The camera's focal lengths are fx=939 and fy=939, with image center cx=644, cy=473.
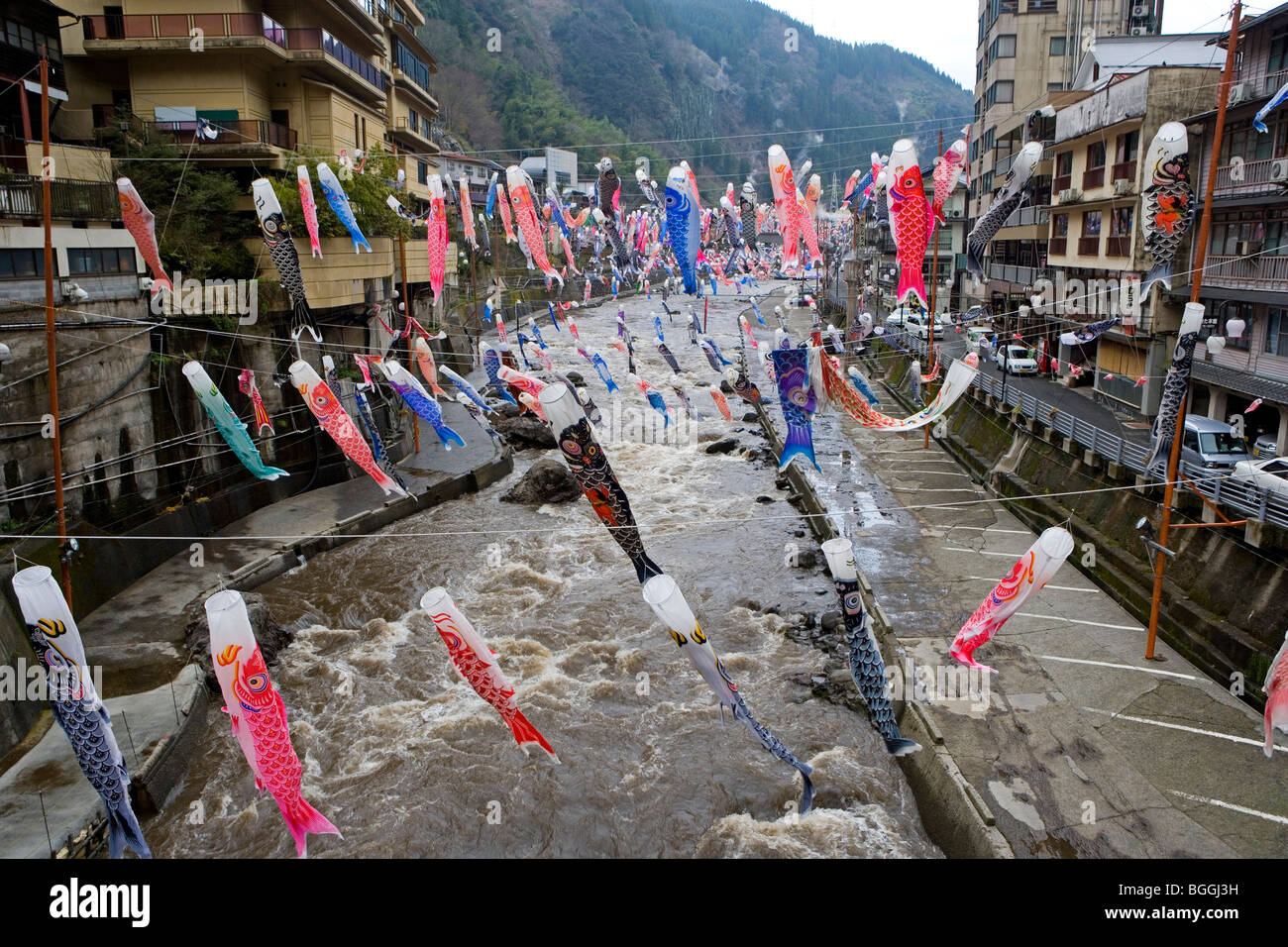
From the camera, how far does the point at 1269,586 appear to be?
12352mm

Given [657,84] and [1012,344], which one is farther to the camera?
[657,84]

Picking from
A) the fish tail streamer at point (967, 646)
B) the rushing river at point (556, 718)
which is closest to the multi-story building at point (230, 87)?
the rushing river at point (556, 718)

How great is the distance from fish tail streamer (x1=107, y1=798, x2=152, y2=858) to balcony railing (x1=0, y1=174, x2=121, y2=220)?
1094 centimetres

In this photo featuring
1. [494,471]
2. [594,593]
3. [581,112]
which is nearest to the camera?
[594,593]

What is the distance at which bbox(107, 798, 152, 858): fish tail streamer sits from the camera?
26.5ft

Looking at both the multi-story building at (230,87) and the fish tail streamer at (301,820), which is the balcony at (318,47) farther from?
the fish tail streamer at (301,820)

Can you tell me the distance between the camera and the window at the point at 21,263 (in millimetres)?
15266

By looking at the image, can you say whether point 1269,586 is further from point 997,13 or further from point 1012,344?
point 997,13

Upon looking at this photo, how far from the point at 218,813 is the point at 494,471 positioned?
1518 cm

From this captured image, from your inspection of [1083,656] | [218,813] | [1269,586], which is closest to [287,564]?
[218,813]

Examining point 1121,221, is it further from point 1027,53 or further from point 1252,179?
point 1027,53

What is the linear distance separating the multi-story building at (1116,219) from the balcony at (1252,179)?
1729 millimetres

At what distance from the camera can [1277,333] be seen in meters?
20.5

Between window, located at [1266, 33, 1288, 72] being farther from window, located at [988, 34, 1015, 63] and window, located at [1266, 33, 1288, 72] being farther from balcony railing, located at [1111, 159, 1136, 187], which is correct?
window, located at [988, 34, 1015, 63]
